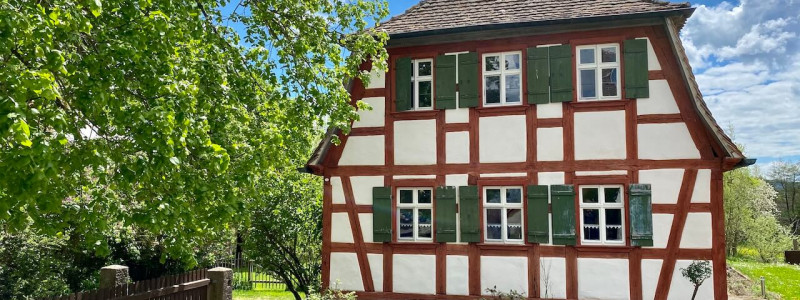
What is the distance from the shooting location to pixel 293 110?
426 inches

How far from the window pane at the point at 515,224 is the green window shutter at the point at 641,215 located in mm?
1916

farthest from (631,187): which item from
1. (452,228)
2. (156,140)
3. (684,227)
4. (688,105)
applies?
(156,140)

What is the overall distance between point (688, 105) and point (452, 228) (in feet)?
15.3

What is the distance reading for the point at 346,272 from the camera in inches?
436

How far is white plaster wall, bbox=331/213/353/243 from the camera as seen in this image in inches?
438

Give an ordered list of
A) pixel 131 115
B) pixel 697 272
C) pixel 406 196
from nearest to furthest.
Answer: pixel 131 115 → pixel 697 272 → pixel 406 196

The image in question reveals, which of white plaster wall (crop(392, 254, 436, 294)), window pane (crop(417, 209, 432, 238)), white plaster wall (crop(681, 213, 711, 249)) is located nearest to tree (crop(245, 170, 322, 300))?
white plaster wall (crop(392, 254, 436, 294))

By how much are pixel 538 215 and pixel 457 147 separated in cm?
195

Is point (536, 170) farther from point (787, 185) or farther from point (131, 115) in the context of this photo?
point (787, 185)

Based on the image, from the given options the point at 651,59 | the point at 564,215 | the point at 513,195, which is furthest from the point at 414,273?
the point at 651,59

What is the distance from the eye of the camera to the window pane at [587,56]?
1027 cm

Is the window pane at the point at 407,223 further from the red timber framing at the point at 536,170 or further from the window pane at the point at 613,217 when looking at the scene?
the window pane at the point at 613,217

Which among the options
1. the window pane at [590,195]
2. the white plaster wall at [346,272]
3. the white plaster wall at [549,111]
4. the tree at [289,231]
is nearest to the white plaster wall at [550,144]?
the white plaster wall at [549,111]

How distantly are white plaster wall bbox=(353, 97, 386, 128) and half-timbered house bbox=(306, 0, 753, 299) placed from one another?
3 cm
